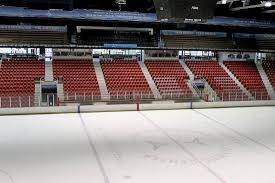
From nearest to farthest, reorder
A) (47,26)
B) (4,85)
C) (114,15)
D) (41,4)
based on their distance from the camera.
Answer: (41,4) < (4,85) < (114,15) < (47,26)

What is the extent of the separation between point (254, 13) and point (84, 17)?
386 inches

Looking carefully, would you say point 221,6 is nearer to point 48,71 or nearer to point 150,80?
point 150,80

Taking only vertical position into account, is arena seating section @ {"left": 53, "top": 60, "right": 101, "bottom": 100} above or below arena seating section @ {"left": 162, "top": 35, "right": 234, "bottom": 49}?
below

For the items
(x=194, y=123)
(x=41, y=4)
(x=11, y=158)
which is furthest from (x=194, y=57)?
(x=11, y=158)

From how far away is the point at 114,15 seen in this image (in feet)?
59.1

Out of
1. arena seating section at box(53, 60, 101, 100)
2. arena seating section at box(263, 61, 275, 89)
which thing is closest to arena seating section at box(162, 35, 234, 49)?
arena seating section at box(263, 61, 275, 89)

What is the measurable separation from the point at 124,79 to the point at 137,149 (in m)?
10.6

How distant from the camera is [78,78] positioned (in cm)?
1845

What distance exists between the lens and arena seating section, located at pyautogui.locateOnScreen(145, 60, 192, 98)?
18314 millimetres

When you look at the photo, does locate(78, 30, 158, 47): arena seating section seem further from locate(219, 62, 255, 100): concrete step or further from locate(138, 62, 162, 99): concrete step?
locate(219, 62, 255, 100): concrete step

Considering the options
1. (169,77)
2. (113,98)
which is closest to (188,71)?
(169,77)

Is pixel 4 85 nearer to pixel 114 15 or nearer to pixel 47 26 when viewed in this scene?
pixel 47 26

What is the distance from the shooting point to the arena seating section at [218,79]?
1850cm

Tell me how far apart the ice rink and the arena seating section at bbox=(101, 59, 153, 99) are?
3861mm
